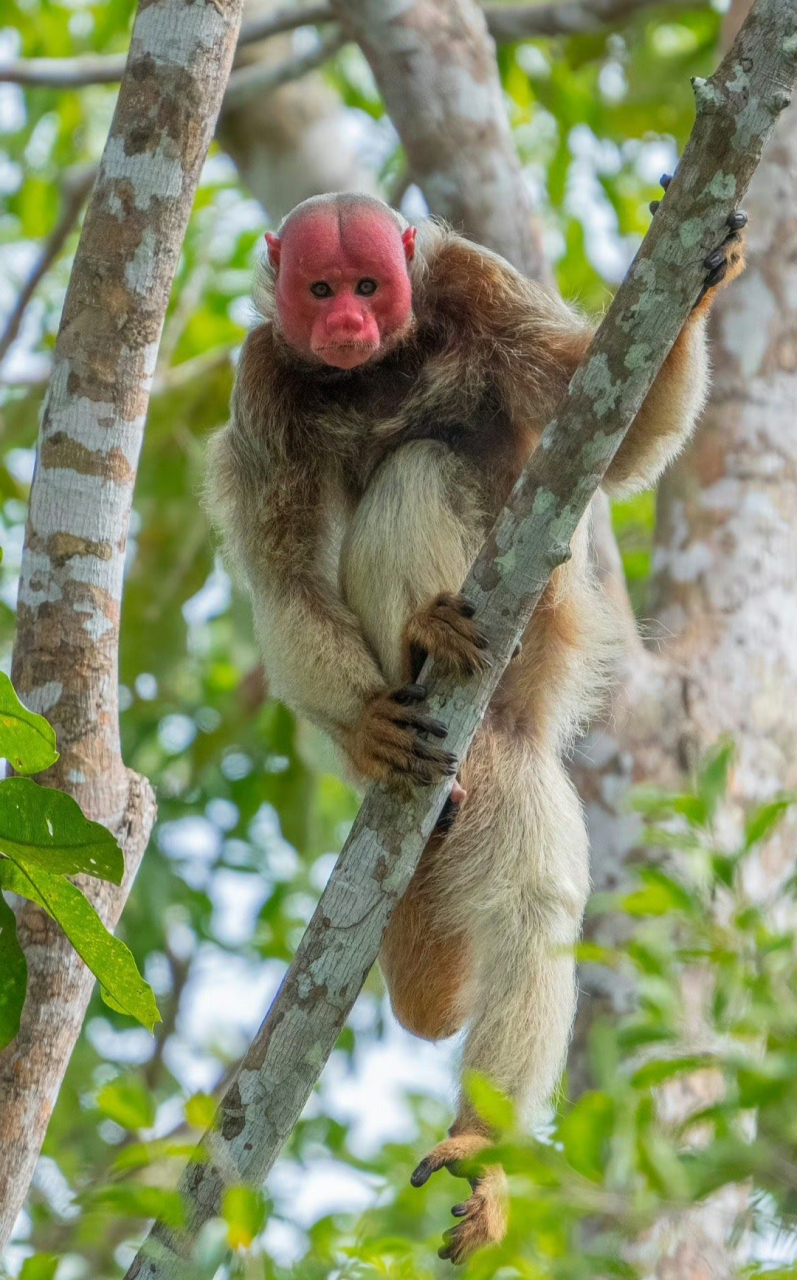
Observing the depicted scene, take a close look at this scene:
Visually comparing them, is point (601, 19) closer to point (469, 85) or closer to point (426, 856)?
point (469, 85)

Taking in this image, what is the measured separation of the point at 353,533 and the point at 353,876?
1.26 m

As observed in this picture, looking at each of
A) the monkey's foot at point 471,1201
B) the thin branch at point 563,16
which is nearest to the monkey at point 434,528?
the monkey's foot at point 471,1201

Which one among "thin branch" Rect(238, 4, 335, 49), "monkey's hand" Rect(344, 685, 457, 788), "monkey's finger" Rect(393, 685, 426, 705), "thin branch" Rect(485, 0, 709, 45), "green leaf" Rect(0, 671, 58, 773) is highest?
"thin branch" Rect(485, 0, 709, 45)

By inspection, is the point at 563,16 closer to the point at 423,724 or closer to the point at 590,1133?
the point at 423,724

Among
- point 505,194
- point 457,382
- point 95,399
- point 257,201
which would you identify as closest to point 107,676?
point 95,399

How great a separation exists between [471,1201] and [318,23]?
4658 millimetres

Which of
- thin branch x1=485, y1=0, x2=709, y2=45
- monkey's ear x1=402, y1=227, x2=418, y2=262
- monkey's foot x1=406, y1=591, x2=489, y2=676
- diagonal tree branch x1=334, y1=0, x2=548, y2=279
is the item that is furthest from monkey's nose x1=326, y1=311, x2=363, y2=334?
thin branch x1=485, y1=0, x2=709, y2=45

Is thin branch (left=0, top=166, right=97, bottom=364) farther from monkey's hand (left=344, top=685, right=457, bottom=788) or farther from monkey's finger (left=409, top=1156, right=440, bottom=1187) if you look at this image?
monkey's finger (left=409, top=1156, right=440, bottom=1187)

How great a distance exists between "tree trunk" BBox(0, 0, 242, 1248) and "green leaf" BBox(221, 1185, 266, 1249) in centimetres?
131

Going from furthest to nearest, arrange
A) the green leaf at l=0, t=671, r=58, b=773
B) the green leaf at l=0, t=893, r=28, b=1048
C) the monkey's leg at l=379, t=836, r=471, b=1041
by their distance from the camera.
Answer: the monkey's leg at l=379, t=836, r=471, b=1041, the green leaf at l=0, t=893, r=28, b=1048, the green leaf at l=0, t=671, r=58, b=773

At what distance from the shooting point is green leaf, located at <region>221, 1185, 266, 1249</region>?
5.59ft

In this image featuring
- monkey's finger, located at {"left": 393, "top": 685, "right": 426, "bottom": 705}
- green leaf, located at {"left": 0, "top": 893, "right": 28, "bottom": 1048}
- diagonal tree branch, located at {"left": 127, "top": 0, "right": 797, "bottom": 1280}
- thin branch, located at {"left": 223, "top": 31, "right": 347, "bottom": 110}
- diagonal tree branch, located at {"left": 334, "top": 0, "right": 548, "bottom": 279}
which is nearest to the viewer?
green leaf, located at {"left": 0, "top": 893, "right": 28, "bottom": 1048}

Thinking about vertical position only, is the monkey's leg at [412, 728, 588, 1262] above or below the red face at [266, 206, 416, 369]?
below

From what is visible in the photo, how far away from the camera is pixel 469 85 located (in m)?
5.19
